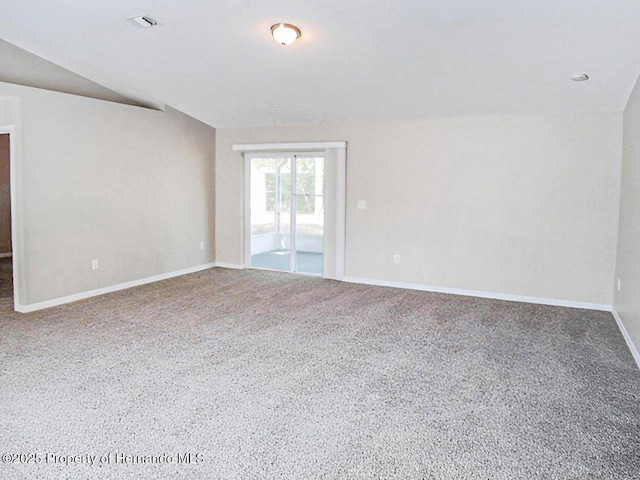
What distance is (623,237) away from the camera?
431 cm

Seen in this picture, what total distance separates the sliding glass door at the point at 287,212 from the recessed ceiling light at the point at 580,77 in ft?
10.9

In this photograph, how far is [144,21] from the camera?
3.61 m

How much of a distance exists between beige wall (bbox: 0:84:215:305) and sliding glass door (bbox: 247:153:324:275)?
2.77 ft

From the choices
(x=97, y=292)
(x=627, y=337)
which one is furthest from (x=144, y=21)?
(x=627, y=337)

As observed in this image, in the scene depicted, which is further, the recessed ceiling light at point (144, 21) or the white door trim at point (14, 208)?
the white door trim at point (14, 208)

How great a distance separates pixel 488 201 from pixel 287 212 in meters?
2.92

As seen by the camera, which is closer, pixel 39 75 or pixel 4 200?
pixel 39 75

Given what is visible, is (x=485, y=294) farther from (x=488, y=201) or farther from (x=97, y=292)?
(x=97, y=292)

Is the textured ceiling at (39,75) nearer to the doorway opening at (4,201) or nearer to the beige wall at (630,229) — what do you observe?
the doorway opening at (4,201)

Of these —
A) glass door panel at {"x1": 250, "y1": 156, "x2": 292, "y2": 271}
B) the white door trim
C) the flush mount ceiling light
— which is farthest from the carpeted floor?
the flush mount ceiling light

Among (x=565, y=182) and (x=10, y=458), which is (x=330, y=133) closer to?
(x=565, y=182)

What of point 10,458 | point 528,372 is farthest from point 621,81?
point 10,458

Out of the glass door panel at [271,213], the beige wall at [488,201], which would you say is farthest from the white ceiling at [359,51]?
the glass door panel at [271,213]

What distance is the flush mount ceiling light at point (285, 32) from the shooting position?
11.6 feet
